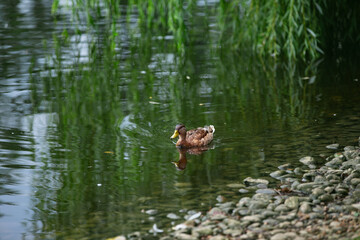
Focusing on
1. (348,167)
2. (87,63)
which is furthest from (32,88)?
(348,167)

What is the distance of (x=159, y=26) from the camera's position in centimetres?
1688

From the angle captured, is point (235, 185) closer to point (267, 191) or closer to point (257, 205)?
point (267, 191)

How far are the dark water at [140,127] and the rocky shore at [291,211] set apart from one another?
0.30 metres

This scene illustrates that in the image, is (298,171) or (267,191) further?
(298,171)

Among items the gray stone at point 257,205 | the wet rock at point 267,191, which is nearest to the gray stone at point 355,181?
the wet rock at point 267,191

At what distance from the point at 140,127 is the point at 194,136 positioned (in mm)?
1077

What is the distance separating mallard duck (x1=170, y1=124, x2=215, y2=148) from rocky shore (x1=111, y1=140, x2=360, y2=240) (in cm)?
147

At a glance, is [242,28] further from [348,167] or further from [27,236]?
[27,236]

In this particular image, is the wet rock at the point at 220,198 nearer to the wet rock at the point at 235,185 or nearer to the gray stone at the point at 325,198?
the wet rock at the point at 235,185

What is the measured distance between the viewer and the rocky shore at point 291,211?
578 cm

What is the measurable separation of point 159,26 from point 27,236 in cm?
1118

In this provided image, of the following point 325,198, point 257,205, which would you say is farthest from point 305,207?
point 257,205

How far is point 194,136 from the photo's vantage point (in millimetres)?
8758

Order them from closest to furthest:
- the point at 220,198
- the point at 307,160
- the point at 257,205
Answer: the point at 257,205 < the point at 220,198 < the point at 307,160
